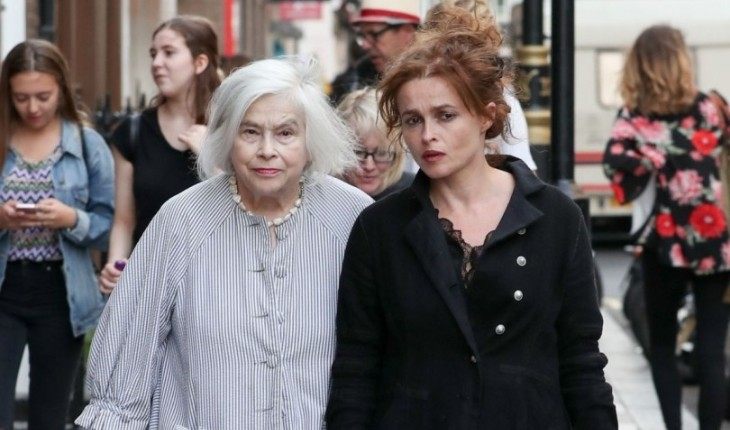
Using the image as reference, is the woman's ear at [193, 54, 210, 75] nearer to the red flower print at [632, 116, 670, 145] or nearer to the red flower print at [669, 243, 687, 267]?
the red flower print at [632, 116, 670, 145]

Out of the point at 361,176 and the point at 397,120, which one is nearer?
the point at 397,120

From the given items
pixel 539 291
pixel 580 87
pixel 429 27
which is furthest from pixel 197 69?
pixel 580 87

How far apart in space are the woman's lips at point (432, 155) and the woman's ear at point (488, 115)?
0.15 metres

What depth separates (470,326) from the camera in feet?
12.2

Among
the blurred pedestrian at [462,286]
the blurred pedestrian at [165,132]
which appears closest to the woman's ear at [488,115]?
the blurred pedestrian at [462,286]

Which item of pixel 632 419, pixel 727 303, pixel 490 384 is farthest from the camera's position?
pixel 632 419

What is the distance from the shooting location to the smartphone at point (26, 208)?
6281 mm

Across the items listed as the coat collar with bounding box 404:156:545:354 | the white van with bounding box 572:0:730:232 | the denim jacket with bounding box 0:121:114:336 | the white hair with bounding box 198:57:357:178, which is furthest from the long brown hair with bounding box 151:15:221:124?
the white van with bounding box 572:0:730:232

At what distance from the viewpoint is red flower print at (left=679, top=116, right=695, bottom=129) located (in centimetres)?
787

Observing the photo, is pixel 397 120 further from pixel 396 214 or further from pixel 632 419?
pixel 632 419

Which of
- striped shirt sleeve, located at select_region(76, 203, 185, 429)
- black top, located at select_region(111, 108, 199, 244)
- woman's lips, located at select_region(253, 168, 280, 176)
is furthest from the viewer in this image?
black top, located at select_region(111, 108, 199, 244)

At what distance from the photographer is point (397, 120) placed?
3.96 m

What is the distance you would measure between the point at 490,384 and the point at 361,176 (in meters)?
2.19

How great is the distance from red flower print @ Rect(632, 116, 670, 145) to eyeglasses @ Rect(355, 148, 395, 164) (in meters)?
2.38
